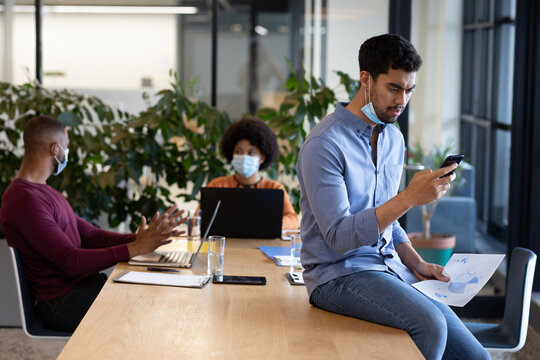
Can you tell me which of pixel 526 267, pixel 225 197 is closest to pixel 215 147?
pixel 225 197

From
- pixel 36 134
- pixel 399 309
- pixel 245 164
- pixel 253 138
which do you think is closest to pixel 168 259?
pixel 36 134

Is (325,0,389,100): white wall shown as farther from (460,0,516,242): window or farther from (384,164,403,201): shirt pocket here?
(384,164,403,201): shirt pocket

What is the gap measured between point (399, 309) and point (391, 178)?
0.50 metres

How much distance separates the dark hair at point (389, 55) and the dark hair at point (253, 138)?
1785mm

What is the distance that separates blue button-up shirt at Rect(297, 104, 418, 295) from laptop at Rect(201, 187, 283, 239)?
0.85 metres

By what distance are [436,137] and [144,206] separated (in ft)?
6.73

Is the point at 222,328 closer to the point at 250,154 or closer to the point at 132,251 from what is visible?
the point at 132,251

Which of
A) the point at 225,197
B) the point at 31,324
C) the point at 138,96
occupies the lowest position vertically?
the point at 31,324

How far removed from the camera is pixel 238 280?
89.9 inches

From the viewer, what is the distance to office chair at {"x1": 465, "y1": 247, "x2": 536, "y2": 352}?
8.17 feet

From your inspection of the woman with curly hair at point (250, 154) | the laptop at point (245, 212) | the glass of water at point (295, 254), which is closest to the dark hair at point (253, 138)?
the woman with curly hair at point (250, 154)

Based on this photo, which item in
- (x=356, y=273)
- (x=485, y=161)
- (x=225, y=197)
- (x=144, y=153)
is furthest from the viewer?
(x=485, y=161)

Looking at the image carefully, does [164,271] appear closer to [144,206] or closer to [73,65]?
[144,206]

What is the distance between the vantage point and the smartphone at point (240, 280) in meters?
2.26
